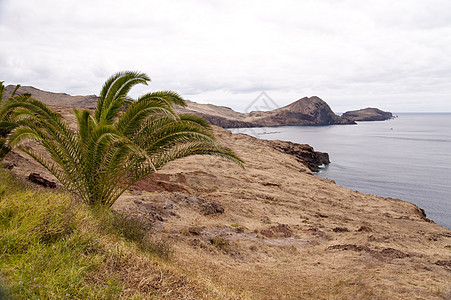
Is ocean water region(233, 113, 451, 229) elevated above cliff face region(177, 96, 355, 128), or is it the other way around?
cliff face region(177, 96, 355, 128)

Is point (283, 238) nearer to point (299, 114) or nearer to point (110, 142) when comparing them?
point (110, 142)

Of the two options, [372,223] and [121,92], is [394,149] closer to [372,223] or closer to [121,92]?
[372,223]

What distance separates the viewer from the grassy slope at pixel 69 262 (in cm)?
334

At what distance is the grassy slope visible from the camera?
3.34 meters

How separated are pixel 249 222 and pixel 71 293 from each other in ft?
29.2

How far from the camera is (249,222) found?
38.4 ft

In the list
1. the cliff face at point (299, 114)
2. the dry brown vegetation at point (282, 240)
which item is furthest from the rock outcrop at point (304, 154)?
the cliff face at point (299, 114)

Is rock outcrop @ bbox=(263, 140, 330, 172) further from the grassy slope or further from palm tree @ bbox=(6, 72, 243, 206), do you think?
the grassy slope

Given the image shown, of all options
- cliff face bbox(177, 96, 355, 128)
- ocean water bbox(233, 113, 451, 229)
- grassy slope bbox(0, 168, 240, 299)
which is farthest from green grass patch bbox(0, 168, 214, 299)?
cliff face bbox(177, 96, 355, 128)

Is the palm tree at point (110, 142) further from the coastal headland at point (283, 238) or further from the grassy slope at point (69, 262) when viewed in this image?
the grassy slope at point (69, 262)

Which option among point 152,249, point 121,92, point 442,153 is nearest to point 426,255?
point 152,249

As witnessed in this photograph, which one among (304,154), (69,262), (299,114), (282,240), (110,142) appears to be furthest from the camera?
(299,114)

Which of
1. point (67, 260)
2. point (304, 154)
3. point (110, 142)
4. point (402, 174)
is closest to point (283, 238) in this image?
point (110, 142)

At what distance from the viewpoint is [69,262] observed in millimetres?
3820
